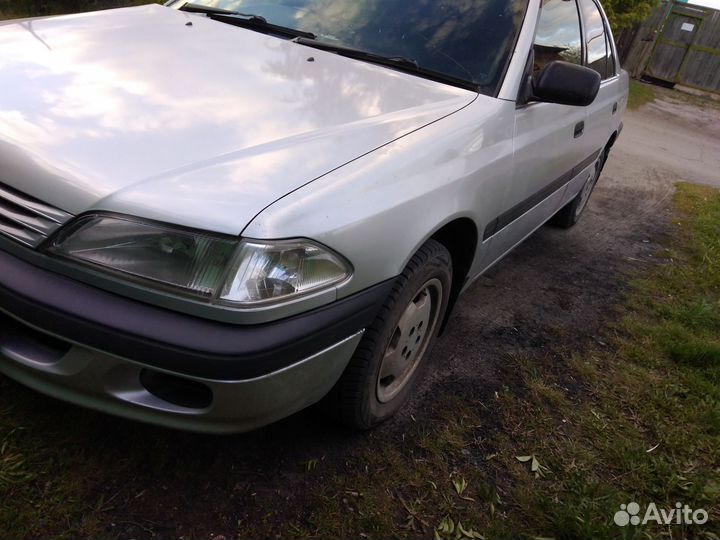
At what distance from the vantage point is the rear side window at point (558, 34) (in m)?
2.82

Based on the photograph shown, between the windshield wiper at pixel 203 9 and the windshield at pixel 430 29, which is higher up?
the windshield at pixel 430 29

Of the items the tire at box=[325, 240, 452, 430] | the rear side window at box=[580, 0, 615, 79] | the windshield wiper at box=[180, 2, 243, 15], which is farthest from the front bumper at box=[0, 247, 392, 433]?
the rear side window at box=[580, 0, 615, 79]

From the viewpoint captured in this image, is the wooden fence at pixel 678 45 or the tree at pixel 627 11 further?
the wooden fence at pixel 678 45

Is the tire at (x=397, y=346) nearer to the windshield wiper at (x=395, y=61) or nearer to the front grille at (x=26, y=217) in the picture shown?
the windshield wiper at (x=395, y=61)

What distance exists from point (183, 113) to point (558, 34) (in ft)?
7.21

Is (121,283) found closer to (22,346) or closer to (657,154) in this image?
(22,346)

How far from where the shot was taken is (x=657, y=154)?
8.55m

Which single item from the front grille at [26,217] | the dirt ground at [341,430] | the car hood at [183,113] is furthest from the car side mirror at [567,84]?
the front grille at [26,217]

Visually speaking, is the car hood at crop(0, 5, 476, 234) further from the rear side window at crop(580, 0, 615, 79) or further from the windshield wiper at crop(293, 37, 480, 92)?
the rear side window at crop(580, 0, 615, 79)

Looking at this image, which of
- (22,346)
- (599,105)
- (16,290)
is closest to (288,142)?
(16,290)

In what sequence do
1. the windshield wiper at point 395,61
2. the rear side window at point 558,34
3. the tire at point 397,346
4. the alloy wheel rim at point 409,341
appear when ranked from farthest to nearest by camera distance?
the rear side window at point 558,34 → the windshield wiper at point 395,61 → the alloy wheel rim at point 409,341 → the tire at point 397,346

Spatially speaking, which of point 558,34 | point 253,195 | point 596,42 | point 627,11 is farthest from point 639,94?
point 253,195

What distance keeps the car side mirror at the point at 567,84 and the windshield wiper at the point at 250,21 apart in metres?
1.04

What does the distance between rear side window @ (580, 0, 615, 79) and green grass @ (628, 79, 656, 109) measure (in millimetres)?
8690
